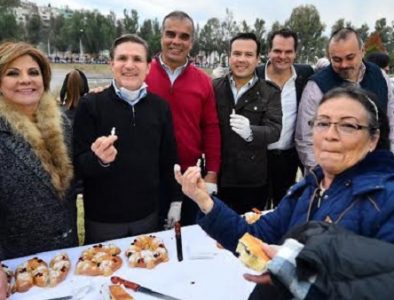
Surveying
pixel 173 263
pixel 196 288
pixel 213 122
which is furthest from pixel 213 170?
pixel 196 288

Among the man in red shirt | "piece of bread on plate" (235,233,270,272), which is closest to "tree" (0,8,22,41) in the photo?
the man in red shirt

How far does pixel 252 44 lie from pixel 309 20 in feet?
156

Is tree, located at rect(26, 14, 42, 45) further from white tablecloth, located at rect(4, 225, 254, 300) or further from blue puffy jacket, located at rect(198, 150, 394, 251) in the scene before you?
blue puffy jacket, located at rect(198, 150, 394, 251)

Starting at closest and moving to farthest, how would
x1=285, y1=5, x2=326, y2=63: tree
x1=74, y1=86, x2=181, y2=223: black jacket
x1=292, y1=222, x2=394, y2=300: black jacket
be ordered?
x1=292, y1=222, x2=394, y2=300: black jacket → x1=74, y1=86, x2=181, y2=223: black jacket → x1=285, y1=5, x2=326, y2=63: tree

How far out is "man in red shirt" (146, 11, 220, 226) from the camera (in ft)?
9.80

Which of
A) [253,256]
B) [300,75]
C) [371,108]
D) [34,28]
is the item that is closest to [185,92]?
[300,75]

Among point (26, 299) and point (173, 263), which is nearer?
point (26, 299)

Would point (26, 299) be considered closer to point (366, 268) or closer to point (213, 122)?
point (366, 268)

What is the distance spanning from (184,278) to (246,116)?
5.58 feet

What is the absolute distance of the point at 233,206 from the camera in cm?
338

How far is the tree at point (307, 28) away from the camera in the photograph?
46.0 m

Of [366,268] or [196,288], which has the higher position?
[366,268]

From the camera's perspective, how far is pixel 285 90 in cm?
350

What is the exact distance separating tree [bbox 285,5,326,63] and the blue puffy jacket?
47126mm
